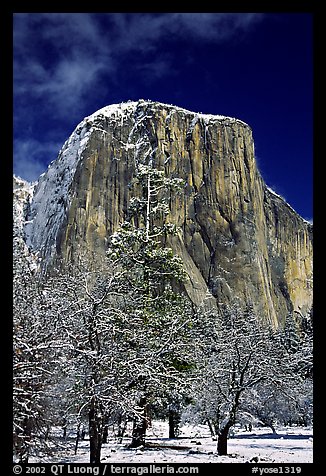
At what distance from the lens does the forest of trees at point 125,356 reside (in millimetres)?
6172

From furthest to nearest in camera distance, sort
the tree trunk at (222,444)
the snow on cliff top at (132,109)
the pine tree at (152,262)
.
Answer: the snow on cliff top at (132,109) < the pine tree at (152,262) < the tree trunk at (222,444)

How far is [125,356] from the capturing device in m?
8.34

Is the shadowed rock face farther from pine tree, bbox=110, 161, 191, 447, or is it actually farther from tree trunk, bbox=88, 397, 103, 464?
tree trunk, bbox=88, 397, 103, 464

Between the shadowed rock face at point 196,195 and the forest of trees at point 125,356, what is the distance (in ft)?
129

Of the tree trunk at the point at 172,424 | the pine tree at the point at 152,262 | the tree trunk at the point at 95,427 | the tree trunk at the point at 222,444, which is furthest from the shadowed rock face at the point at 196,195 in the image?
the tree trunk at the point at 95,427

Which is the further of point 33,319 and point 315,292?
point 33,319

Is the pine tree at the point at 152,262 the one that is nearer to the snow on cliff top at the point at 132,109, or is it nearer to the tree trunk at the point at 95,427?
the tree trunk at the point at 95,427

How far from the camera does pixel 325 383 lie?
4.61 metres

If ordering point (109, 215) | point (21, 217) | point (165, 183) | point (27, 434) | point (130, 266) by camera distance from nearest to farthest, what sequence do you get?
1. point (27, 434)
2. point (21, 217)
3. point (130, 266)
4. point (165, 183)
5. point (109, 215)

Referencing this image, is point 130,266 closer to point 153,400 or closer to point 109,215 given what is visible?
point 153,400

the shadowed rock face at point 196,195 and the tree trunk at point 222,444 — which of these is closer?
the tree trunk at point 222,444

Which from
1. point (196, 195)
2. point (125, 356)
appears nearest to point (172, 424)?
point (125, 356)

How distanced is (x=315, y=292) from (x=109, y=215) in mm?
56415
